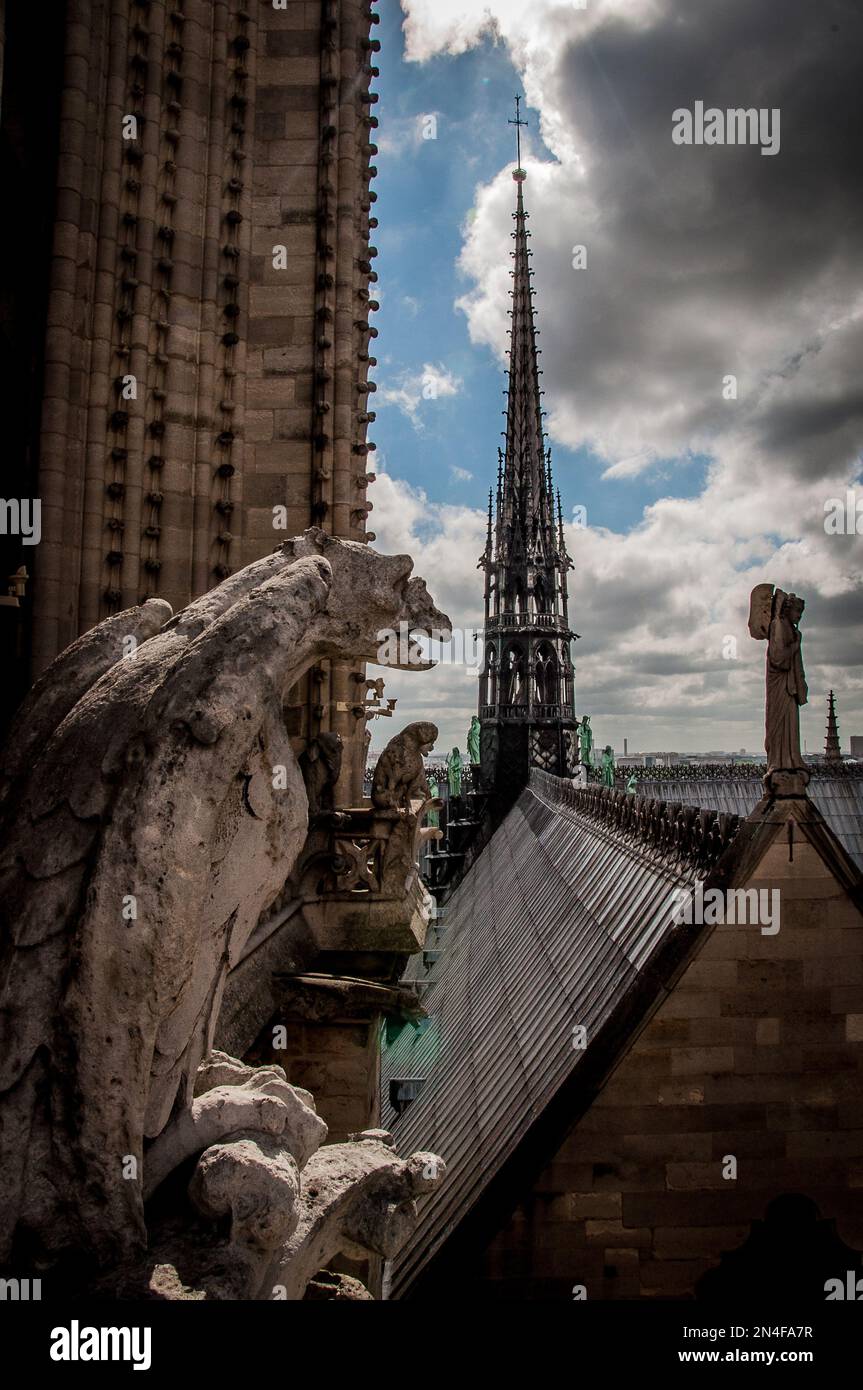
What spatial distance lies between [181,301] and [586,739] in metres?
41.0

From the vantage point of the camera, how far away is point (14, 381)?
287 inches

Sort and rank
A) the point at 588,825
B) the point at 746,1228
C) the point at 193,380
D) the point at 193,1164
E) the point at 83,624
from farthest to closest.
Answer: the point at 588,825 < the point at 193,380 < the point at 83,624 < the point at 746,1228 < the point at 193,1164

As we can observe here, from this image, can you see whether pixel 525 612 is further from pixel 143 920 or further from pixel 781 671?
pixel 143 920

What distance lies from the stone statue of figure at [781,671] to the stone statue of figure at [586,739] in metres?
39.6

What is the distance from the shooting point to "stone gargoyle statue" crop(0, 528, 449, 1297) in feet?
7.53

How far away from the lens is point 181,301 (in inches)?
296

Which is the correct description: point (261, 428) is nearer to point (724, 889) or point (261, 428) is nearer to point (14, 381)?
point (14, 381)

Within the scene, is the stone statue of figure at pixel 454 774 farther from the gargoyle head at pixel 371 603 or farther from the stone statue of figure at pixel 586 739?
the gargoyle head at pixel 371 603

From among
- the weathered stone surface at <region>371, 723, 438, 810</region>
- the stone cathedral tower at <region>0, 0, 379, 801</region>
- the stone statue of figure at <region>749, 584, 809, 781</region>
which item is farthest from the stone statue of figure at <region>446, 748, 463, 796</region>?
the stone statue of figure at <region>749, 584, 809, 781</region>

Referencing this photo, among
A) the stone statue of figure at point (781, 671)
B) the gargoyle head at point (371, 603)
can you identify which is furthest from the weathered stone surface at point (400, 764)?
the gargoyle head at point (371, 603)

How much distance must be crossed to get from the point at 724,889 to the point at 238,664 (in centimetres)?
448

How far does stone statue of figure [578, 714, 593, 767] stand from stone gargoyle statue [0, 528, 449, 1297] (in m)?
43.3
